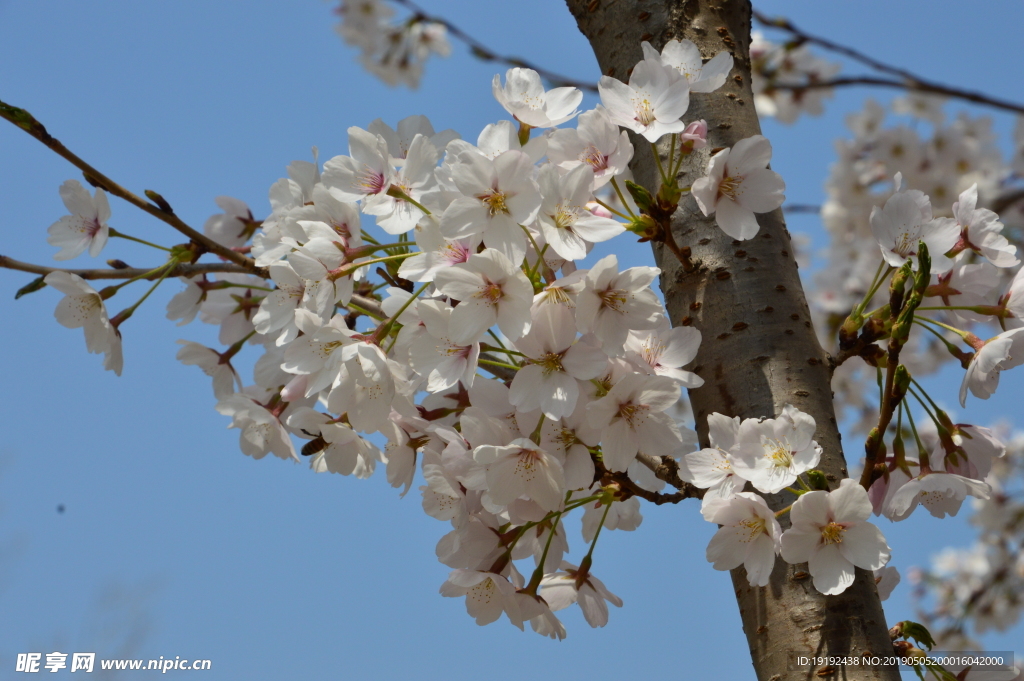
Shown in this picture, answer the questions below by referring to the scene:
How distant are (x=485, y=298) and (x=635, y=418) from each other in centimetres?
23

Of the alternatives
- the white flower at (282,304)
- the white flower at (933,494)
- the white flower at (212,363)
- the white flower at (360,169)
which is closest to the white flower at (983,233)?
the white flower at (933,494)

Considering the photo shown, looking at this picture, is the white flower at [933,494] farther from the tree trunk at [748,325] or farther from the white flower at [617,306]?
the white flower at [617,306]

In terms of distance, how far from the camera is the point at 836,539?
33.6 inches

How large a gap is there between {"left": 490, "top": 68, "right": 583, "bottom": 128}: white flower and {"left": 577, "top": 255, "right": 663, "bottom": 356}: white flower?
29cm

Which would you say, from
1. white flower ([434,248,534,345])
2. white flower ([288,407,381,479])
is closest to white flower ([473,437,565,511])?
white flower ([434,248,534,345])

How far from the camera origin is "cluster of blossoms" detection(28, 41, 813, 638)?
82 cm

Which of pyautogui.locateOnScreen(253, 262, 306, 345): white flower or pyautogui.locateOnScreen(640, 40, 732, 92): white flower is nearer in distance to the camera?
pyautogui.locateOnScreen(253, 262, 306, 345): white flower

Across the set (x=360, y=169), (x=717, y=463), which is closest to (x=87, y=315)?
(x=360, y=169)

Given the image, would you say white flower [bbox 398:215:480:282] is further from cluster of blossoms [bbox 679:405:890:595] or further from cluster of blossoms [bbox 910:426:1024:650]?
cluster of blossoms [bbox 910:426:1024:650]

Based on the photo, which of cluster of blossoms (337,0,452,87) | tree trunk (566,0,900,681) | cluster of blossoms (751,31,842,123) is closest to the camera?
tree trunk (566,0,900,681)

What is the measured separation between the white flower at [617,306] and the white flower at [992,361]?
1.53ft

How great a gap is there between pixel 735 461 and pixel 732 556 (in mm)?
125

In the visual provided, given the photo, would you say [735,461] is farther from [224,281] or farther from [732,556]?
[224,281]

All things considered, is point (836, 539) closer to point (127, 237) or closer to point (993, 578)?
point (127, 237)
